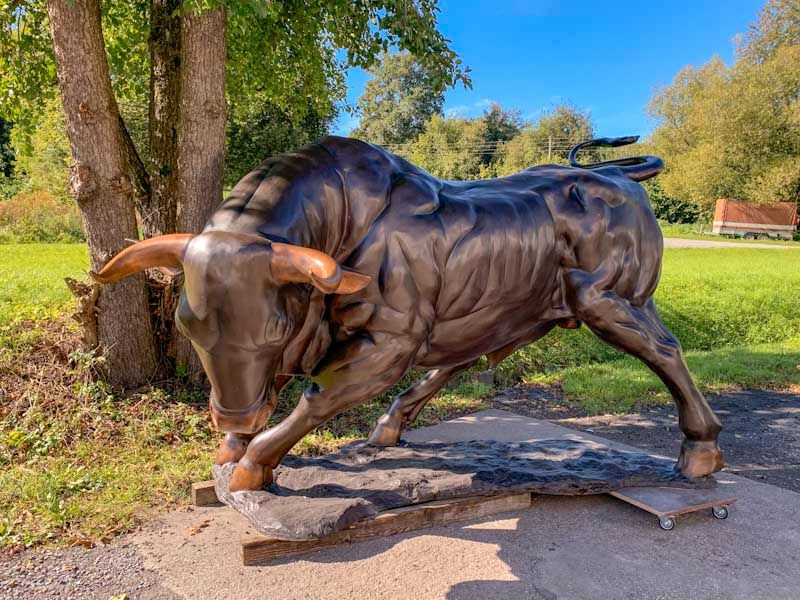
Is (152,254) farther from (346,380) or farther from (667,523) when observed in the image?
(667,523)

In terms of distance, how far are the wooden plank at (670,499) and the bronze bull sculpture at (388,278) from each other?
17cm

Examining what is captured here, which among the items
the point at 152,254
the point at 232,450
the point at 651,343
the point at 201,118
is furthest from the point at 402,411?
the point at 201,118

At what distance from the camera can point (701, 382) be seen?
6.94 m

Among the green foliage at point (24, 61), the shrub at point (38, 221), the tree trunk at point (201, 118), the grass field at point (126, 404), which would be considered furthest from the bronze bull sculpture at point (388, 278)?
the shrub at point (38, 221)

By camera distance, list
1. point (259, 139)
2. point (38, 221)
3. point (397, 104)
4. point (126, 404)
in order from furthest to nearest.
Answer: point (397, 104), point (259, 139), point (38, 221), point (126, 404)

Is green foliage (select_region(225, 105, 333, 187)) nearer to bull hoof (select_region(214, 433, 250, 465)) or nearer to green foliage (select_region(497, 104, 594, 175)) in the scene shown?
bull hoof (select_region(214, 433, 250, 465))

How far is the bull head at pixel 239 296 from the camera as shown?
2.27 metres

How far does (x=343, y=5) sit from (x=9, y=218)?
15936mm

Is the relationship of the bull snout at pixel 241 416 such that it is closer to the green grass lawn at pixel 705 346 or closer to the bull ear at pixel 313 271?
the bull ear at pixel 313 271

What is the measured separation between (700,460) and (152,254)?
323 cm

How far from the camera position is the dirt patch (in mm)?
4551

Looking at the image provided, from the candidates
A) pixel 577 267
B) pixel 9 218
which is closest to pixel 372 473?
pixel 577 267

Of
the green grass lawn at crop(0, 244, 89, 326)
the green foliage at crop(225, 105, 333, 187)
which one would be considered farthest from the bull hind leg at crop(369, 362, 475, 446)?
the green foliage at crop(225, 105, 333, 187)

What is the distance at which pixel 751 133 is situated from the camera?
99.0ft
